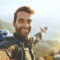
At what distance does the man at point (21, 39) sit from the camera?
208 cm

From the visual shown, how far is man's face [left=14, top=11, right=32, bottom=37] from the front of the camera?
2.20 meters

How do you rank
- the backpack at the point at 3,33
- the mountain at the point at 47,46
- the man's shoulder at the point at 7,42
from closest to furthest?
the man's shoulder at the point at 7,42, the backpack at the point at 3,33, the mountain at the point at 47,46

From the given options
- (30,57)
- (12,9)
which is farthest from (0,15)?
(30,57)

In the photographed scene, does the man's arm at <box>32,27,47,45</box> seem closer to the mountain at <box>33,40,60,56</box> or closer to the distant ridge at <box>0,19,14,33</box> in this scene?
the mountain at <box>33,40,60,56</box>

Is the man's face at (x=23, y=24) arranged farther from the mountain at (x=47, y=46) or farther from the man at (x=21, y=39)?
the mountain at (x=47, y=46)

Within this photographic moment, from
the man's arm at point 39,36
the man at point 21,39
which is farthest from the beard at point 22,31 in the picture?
the man's arm at point 39,36

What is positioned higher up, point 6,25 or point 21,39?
point 6,25

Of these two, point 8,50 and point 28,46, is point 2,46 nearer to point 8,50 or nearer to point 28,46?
point 8,50

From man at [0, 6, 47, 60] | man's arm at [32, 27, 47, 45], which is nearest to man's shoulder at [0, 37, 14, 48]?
man at [0, 6, 47, 60]

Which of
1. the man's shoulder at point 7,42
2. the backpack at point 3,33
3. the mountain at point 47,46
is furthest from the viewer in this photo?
the mountain at point 47,46

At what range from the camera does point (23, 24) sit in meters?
2.19

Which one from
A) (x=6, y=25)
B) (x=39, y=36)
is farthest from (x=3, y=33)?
(x=39, y=36)

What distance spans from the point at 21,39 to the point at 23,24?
126 millimetres

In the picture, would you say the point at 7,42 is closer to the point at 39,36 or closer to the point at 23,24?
the point at 23,24
